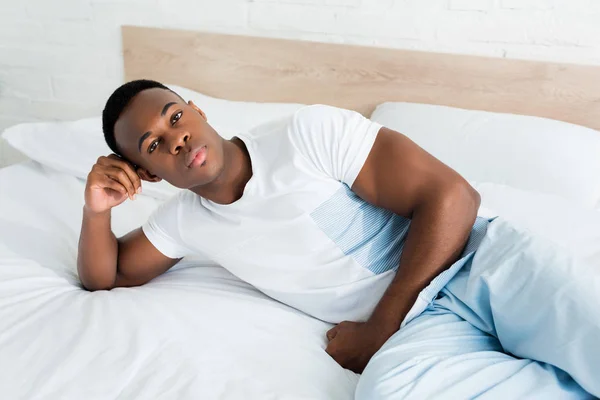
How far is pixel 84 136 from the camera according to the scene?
168 centimetres

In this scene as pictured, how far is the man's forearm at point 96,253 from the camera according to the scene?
118 cm

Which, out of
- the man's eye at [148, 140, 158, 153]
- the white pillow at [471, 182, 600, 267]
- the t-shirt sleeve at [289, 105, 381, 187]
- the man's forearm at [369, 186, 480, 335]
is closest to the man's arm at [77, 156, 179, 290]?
the man's eye at [148, 140, 158, 153]

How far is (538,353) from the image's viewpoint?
33.7 inches

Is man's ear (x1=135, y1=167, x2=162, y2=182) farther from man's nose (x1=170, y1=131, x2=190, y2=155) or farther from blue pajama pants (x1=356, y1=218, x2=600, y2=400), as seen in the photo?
blue pajama pants (x1=356, y1=218, x2=600, y2=400)

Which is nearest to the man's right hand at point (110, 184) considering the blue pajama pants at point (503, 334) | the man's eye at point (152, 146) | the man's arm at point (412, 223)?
the man's eye at point (152, 146)

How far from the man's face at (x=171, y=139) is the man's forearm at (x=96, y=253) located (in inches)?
8.3

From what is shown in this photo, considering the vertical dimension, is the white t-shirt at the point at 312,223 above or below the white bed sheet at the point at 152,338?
above

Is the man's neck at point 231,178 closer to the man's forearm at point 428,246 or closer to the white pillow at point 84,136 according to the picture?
the man's forearm at point 428,246

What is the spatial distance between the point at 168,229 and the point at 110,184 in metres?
0.14

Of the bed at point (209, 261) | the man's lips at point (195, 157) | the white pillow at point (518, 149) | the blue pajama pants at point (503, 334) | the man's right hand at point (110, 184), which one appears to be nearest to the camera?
the blue pajama pants at point (503, 334)

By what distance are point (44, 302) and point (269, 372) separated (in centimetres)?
47

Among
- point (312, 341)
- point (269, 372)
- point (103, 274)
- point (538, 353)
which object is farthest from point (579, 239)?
point (103, 274)

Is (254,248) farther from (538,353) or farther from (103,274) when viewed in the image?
(538,353)

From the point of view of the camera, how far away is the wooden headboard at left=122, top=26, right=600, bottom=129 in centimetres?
160
